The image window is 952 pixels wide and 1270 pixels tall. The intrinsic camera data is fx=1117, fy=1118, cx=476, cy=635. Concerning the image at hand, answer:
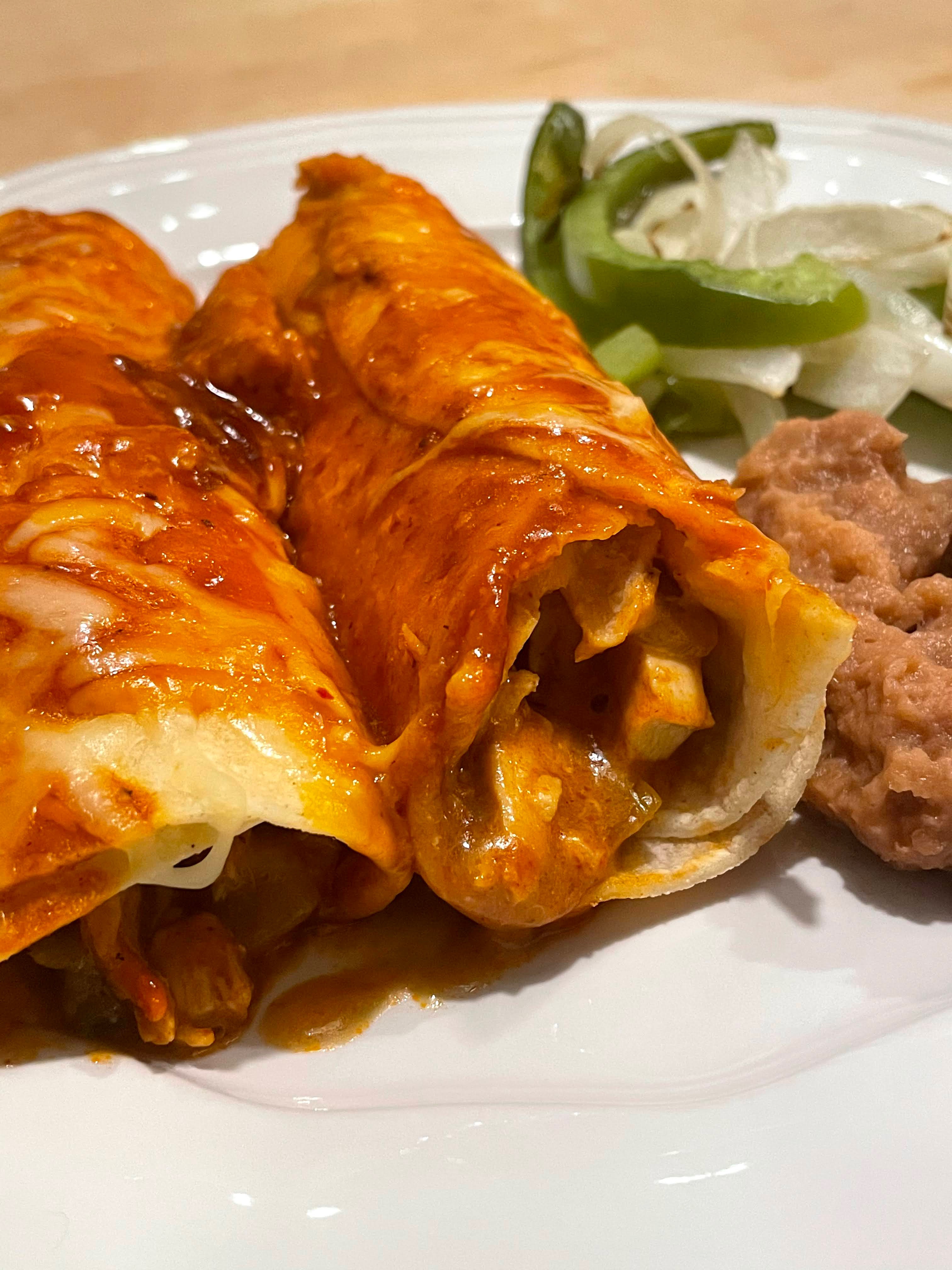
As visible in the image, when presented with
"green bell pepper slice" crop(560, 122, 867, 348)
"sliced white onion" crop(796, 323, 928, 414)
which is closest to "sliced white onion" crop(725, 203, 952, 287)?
"green bell pepper slice" crop(560, 122, 867, 348)

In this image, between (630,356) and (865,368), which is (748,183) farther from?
(630,356)

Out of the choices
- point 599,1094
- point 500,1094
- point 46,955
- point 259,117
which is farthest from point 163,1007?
point 259,117

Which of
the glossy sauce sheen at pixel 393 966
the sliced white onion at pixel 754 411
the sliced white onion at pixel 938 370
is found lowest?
the glossy sauce sheen at pixel 393 966

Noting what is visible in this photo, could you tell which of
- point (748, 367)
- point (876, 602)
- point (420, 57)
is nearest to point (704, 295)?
point (748, 367)

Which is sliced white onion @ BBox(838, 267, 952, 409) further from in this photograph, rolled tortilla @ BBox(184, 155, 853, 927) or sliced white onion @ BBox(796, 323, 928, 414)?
rolled tortilla @ BBox(184, 155, 853, 927)

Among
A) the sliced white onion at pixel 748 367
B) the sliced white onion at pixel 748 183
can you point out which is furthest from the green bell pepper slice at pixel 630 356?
the sliced white onion at pixel 748 183

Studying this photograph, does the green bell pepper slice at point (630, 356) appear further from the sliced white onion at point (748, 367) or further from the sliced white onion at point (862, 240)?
the sliced white onion at point (862, 240)
